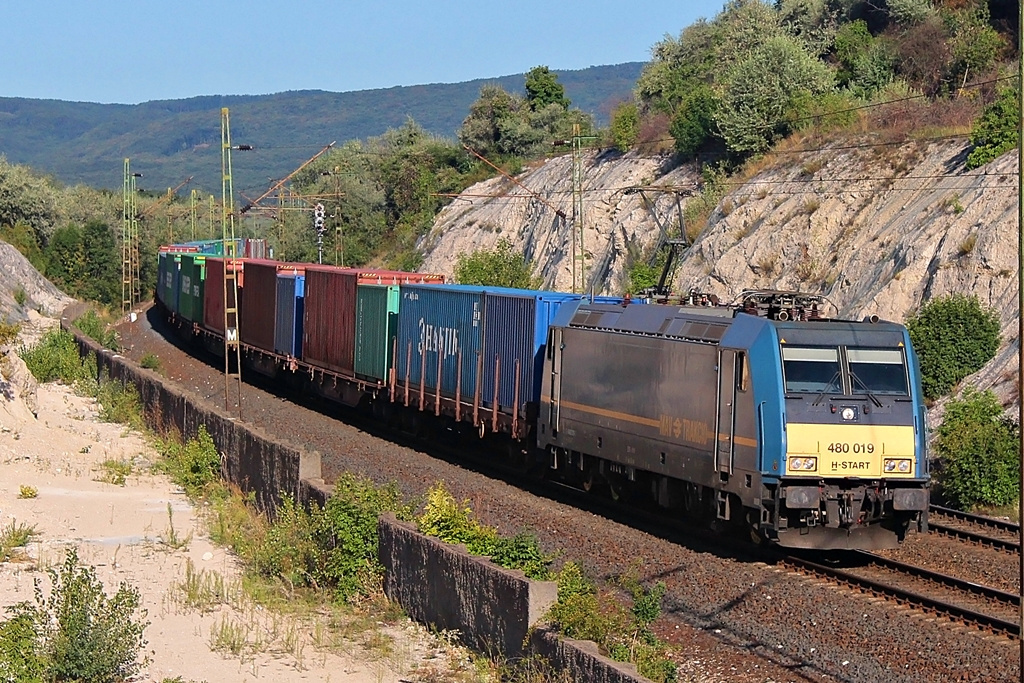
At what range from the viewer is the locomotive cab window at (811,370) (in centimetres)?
1608

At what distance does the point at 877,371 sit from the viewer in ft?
53.6

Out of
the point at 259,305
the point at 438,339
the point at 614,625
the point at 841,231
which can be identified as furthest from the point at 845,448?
the point at 259,305

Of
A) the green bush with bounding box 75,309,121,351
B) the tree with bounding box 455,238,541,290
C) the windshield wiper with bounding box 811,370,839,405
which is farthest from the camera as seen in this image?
the green bush with bounding box 75,309,121,351

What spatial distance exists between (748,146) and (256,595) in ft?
113

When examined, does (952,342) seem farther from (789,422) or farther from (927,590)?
(927,590)

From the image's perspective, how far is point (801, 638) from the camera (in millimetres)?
12984

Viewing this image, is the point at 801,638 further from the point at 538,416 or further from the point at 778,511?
the point at 538,416

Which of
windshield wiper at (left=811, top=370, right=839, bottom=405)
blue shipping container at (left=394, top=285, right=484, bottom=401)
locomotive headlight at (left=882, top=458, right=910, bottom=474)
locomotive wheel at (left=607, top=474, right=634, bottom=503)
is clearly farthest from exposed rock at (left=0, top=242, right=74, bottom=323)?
locomotive headlight at (left=882, top=458, right=910, bottom=474)

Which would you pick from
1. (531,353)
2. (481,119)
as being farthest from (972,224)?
(481,119)

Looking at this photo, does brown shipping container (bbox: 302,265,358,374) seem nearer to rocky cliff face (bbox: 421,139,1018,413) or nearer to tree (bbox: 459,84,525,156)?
rocky cliff face (bbox: 421,139,1018,413)

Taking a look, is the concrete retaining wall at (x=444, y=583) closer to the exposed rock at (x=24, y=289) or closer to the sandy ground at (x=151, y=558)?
Result: the sandy ground at (x=151, y=558)

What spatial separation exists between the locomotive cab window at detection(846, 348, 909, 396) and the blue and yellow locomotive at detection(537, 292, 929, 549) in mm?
12

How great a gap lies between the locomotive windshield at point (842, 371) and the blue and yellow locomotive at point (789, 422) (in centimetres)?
1

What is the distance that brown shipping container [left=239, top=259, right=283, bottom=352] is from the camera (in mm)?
39094
